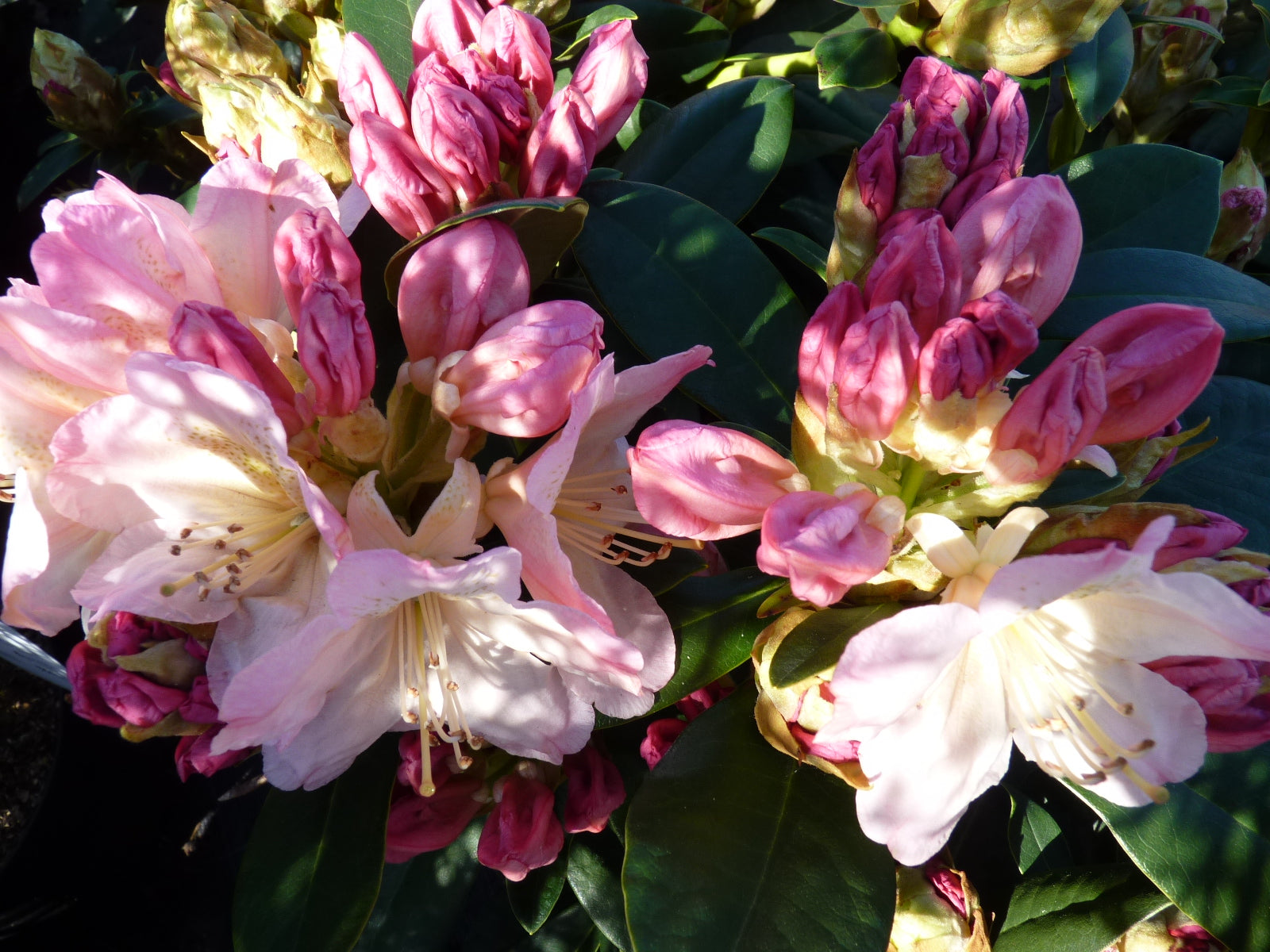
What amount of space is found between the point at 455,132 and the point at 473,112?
25 millimetres

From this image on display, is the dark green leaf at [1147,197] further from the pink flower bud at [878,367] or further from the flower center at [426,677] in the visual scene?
the flower center at [426,677]

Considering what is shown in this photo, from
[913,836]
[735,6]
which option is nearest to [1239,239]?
[735,6]

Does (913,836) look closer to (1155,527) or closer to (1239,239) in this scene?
(1155,527)

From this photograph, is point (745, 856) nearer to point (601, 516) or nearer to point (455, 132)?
point (601, 516)

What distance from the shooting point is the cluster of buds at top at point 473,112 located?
746 mm

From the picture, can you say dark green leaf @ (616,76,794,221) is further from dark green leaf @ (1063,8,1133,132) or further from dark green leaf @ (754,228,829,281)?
dark green leaf @ (1063,8,1133,132)

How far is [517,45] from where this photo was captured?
80 cm

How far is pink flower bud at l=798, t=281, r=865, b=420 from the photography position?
667mm

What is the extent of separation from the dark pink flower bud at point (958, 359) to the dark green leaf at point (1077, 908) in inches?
29.6

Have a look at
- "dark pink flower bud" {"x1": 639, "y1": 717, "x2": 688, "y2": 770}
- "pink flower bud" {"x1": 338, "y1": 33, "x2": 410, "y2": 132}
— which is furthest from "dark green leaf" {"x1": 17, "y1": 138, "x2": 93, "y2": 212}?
"dark pink flower bud" {"x1": 639, "y1": 717, "x2": 688, "y2": 770}

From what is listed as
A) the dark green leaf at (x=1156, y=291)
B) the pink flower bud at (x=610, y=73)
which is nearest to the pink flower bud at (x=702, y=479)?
the pink flower bud at (x=610, y=73)

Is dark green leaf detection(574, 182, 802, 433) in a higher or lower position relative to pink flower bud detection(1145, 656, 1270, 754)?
higher

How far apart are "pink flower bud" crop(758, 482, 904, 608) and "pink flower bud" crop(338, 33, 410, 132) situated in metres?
0.47

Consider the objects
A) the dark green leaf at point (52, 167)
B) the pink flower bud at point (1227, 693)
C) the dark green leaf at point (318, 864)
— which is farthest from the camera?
the dark green leaf at point (52, 167)
